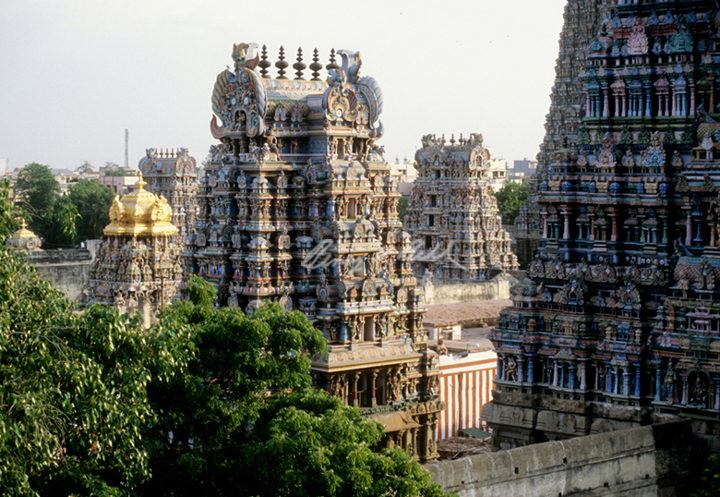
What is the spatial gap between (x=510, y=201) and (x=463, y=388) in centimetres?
5336

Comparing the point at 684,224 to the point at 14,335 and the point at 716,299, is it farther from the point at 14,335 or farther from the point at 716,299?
the point at 14,335

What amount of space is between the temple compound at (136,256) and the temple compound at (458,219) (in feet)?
70.9

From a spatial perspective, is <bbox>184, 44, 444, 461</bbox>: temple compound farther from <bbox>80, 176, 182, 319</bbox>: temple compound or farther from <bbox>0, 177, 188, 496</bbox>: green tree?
<bbox>0, 177, 188, 496</bbox>: green tree

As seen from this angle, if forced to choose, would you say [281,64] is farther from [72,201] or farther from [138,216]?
[72,201]

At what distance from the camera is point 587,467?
864 inches

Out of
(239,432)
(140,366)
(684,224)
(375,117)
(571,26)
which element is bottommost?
(239,432)

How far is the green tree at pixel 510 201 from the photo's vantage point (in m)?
86.4

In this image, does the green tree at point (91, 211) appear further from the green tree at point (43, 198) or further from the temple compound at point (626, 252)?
the temple compound at point (626, 252)

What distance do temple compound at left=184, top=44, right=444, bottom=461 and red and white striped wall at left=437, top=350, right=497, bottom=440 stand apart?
12.8 ft

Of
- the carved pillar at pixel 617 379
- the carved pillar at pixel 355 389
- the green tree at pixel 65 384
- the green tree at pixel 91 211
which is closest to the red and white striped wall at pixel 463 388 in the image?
the carved pillar at pixel 355 389

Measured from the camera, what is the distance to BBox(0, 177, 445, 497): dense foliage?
584 inches

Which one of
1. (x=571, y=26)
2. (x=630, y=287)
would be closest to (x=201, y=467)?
(x=630, y=287)

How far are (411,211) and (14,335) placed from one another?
4814 cm

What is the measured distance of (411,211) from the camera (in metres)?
62.9
